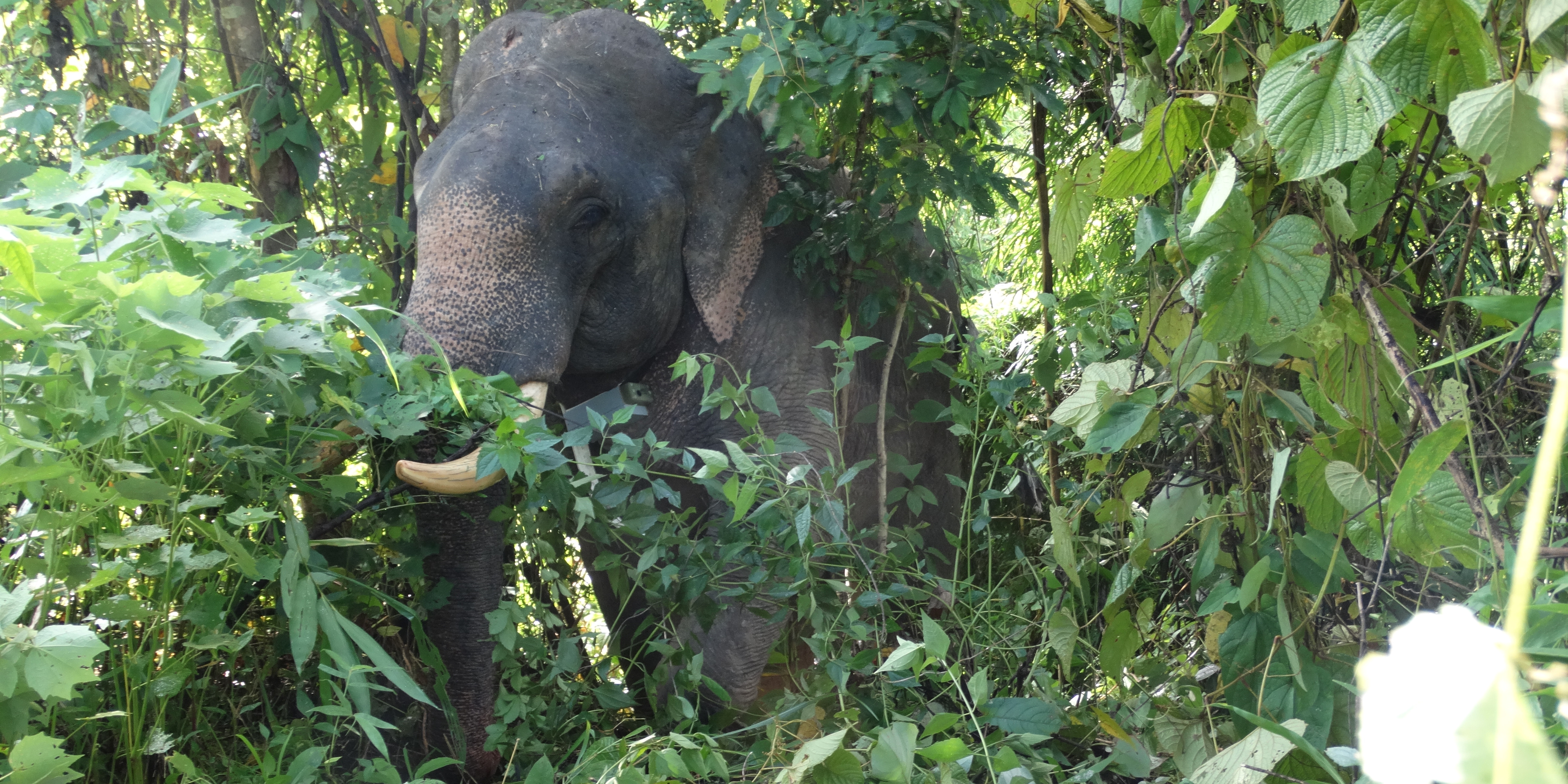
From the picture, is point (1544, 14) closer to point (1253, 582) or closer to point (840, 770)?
point (1253, 582)

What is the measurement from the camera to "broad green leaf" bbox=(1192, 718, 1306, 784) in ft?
3.65

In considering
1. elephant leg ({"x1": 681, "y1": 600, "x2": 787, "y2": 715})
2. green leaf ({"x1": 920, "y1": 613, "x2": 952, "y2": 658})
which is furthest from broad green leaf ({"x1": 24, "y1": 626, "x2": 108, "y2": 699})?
elephant leg ({"x1": 681, "y1": 600, "x2": 787, "y2": 715})

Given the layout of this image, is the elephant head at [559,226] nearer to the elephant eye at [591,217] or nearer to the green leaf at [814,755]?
the elephant eye at [591,217]

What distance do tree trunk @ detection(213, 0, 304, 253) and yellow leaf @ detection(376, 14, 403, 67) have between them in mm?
252

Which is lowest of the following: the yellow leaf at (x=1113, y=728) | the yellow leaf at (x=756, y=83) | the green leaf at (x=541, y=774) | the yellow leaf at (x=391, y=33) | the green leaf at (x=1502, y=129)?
the yellow leaf at (x=1113, y=728)

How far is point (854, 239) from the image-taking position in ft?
7.50

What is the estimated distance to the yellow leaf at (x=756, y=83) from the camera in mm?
1795

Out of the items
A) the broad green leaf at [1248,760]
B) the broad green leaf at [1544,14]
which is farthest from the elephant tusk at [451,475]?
the broad green leaf at [1544,14]

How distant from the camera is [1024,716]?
1.43 metres

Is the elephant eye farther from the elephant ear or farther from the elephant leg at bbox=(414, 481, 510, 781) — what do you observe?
the elephant leg at bbox=(414, 481, 510, 781)

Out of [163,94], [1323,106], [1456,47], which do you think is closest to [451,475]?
[163,94]

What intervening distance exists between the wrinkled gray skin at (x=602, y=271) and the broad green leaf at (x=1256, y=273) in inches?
42.3

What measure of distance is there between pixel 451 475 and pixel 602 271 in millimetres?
838

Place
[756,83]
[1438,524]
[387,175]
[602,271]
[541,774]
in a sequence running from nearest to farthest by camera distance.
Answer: [1438,524]
[541,774]
[756,83]
[602,271]
[387,175]
